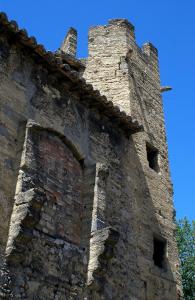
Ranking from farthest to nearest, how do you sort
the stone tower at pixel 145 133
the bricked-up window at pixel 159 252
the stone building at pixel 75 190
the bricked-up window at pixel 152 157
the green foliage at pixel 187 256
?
1. the green foliage at pixel 187 256
2. the bricked-up window at pixel 152 157
3. the bricked-up window at pixel 159 252
4. the stone tower at pixel 145 133
5. the stone building at pixel 75 190

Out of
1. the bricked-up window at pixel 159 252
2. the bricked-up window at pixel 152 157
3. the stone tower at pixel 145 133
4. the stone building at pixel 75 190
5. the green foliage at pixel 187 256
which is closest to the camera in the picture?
the stone building at pixel 75 190

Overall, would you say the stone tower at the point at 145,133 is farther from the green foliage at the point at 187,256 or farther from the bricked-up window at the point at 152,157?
the green foliage at the point at 187,256

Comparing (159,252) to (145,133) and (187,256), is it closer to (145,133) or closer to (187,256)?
(145,133)

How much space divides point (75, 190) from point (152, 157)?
3389mm

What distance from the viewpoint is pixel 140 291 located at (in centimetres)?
823

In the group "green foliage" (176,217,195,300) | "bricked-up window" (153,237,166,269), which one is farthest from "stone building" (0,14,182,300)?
"green foliage" (176,217,195,300)

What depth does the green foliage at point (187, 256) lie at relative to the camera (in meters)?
17.2

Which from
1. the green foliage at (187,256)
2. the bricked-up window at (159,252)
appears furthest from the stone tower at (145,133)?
the green foliage at (187,256)

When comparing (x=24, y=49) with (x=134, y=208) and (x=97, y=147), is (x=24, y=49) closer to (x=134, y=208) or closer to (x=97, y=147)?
(x=97, y=147)

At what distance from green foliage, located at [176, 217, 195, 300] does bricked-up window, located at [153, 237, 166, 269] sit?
8.52 metres

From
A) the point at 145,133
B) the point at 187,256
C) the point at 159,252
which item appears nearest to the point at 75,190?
the point at 159,252

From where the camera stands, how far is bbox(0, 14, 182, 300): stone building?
637cm

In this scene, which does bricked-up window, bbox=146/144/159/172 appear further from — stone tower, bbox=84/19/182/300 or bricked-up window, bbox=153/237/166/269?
bricked-up window, bbox=153/237/166/269

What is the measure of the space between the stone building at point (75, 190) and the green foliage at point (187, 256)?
8.15 metres
